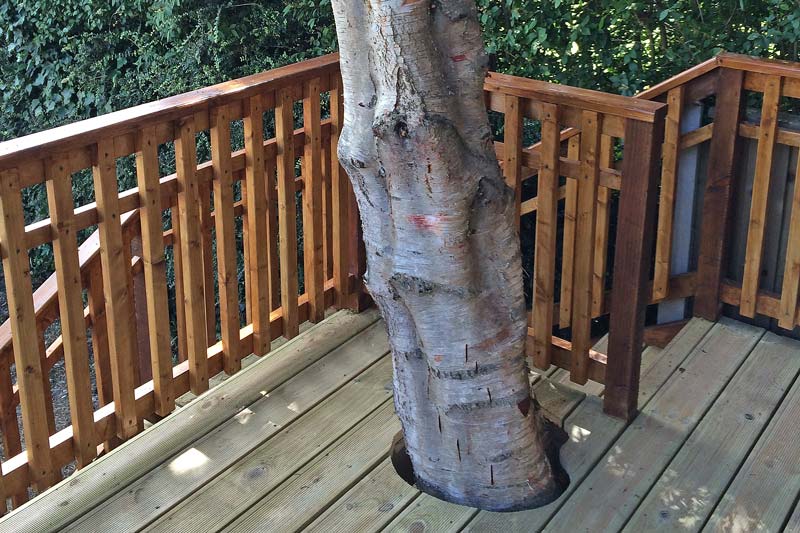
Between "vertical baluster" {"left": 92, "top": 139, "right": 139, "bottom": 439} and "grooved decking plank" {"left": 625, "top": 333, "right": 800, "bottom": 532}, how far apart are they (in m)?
1.68

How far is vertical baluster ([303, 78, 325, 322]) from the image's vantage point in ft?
12.7

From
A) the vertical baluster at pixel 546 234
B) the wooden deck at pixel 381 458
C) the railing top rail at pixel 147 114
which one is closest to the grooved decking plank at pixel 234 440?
the wooden deck at pixel 381 458

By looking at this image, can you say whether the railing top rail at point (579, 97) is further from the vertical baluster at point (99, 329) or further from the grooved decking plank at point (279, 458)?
the vertical baluster at point (99, 329)

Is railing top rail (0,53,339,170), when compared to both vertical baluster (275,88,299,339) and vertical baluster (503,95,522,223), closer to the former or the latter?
vertical baluster (275,88,299,339)

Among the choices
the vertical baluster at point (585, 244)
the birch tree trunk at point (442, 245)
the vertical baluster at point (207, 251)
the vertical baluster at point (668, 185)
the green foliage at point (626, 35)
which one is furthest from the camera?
the green foliage at point (626, 35)

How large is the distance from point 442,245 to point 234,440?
1185 mm

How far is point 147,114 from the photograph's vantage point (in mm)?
3182

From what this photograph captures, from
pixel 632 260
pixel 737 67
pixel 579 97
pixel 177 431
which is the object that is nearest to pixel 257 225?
pixel 177 431

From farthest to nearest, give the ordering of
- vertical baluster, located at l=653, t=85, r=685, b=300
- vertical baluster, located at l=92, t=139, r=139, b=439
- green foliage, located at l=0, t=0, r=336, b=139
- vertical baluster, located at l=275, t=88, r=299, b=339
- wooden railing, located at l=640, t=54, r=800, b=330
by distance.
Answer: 1. green foliage, located at l=0, t=0, r=336, b=139
2. vertical baluster, located at l=653, t=85, r=685, b=300
3. wooden railing, located at l=640, t=54, r=800, b=330
4. vertical baluster, located at l=275, t=88, r=299, b=339
5. vertical baluster, located at l=92, t=139, r=139, b=439

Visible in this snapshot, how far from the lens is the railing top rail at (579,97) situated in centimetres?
327

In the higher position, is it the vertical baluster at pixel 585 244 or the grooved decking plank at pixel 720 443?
the vertical baluster at pixel 585 244

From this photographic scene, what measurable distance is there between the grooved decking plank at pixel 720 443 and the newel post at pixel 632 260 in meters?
0.30

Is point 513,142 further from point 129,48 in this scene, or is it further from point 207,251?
point 129,48

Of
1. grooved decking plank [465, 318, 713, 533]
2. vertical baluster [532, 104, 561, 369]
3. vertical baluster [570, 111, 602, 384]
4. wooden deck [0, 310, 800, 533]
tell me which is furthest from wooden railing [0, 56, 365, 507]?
grooved decking plank [465, 318, 713, 533]
